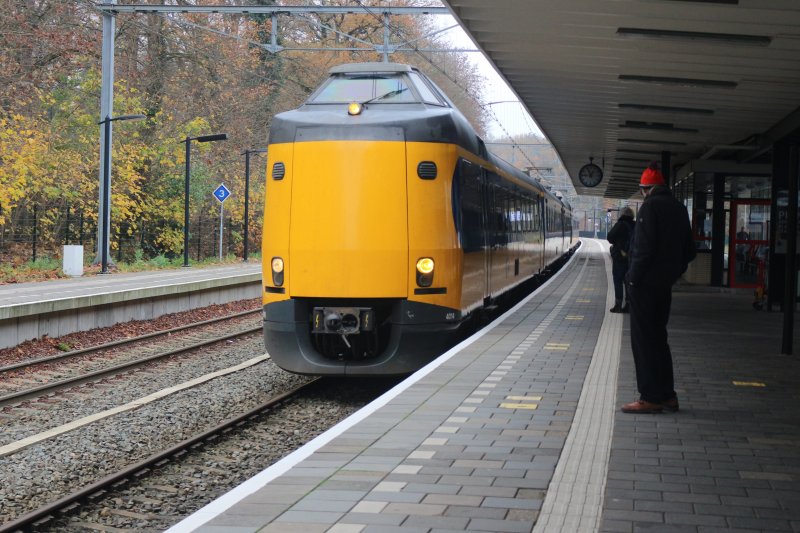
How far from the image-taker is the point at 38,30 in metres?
32.0

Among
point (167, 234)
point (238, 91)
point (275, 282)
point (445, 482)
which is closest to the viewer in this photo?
point (445, 482)

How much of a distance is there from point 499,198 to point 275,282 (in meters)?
5.83

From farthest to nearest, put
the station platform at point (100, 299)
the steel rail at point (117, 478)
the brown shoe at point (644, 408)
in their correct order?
1. the station platform at point (100, 299)
2. the brown shoe at point (644, 408)
3. the steel rail at point (117, 478)

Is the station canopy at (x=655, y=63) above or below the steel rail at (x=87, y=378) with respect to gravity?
above

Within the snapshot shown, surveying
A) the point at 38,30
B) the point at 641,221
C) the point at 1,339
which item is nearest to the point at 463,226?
the point at 641,221

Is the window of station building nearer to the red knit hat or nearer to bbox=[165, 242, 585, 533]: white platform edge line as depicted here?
bbox=[165, 242, 585, 533]: white platform edge line

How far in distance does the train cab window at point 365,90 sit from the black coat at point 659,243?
4.59 meters

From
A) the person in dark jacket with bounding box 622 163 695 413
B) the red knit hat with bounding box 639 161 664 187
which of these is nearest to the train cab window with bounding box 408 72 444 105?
the red knit hat with bounding box 639 161 664 187

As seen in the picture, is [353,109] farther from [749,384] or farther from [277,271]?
[749,384]

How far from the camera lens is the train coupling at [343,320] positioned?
10445 mm

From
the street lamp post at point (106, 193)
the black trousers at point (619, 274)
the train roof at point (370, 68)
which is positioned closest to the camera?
the train roof at point (370, 68)

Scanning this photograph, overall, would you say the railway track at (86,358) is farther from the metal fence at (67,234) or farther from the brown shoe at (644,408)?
the metal fence at (67,234)

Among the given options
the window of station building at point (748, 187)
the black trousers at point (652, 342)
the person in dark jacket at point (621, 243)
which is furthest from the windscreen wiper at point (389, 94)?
the window of station building at point (748, 187)

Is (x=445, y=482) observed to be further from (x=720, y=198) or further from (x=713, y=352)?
(x=720, y=198)
